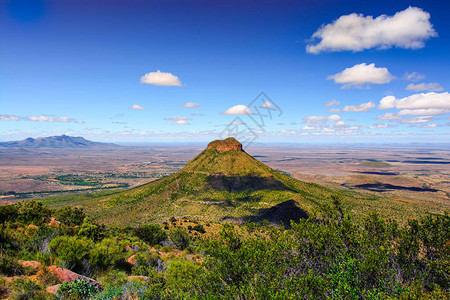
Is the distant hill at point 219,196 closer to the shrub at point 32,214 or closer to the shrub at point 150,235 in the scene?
the shrub at point 150,235

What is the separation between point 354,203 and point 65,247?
109m

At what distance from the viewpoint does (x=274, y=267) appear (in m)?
15.5

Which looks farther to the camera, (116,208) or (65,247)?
(116,208)

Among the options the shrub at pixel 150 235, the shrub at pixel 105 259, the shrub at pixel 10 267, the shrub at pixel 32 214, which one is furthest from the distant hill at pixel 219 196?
the shrub at pixel 10 267

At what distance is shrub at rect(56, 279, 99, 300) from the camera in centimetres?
1359

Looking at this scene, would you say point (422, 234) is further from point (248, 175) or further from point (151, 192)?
point (151, 192)

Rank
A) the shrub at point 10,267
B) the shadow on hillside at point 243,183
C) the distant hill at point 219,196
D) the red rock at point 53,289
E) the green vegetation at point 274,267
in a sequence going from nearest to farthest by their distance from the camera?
the green vegetation at point 274,267 < the red rock at point 53,289 < the shrub at point 10,267 < the distant hill at point 219,196 < the shadow on hillside at point 243,183

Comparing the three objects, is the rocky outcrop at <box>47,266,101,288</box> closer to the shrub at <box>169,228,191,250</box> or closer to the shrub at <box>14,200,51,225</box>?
the shrub at <box>14,200,51,225</box>

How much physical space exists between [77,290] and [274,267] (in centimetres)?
1269

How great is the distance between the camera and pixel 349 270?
1570 cm

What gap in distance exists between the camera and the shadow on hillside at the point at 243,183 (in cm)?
10838

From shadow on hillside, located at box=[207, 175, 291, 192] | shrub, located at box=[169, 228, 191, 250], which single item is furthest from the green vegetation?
shadow on hillside, located at box=[207, 175, 291, 192]

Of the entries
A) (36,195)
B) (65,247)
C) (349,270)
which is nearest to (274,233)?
(349,270)

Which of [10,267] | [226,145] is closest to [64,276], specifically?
[10,267]
